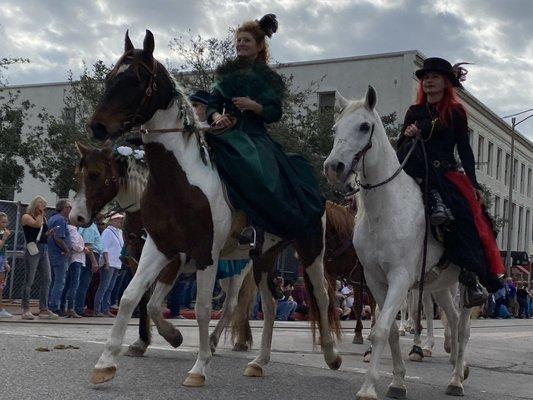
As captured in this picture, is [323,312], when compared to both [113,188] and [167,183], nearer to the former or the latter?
[167,183]

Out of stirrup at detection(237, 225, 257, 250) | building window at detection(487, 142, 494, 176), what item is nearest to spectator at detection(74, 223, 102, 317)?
stirrup at detection(237, 225, 257, 250)

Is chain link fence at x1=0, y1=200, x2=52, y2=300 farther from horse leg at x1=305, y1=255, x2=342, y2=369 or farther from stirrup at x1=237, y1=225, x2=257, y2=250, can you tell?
stirrup at x1=237, y1=225, x2=257, y2=250

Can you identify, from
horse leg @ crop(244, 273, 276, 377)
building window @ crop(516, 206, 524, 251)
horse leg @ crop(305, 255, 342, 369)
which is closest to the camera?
horse leg @ crop(244, 273, 276, 377)

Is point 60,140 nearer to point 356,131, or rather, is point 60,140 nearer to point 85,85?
point 85,85

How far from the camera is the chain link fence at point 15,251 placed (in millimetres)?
15352

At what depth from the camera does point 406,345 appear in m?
12.0

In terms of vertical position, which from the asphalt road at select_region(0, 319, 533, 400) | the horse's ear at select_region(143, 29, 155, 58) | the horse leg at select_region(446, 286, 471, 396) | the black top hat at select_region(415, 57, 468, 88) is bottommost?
the asphalt road at select_region(0, 319, 533, 400)

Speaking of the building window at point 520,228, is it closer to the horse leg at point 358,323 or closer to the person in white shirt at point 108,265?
the person in white shirt at point 108,265

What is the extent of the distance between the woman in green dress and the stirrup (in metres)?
0.04

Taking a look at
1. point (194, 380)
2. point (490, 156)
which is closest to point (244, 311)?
point (194, 380)

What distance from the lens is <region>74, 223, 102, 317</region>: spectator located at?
14375mm

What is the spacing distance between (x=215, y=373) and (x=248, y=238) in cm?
130

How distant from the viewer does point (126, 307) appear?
5734 millimetres

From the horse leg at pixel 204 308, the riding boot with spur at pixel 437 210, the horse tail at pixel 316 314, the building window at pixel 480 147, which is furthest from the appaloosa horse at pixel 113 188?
the building window at pixel 480 147
